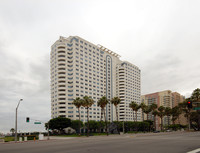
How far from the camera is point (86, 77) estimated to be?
143m

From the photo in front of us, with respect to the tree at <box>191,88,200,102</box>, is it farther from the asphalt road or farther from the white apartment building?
the asphalt road

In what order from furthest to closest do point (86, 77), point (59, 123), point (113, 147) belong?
point (86, 77), point (59, 123), point (113, 147)

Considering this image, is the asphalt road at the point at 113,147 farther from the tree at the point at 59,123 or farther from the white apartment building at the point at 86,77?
the white apartment building at the point at 86,77

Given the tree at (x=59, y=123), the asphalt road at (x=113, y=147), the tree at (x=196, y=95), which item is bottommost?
the tree at (x=59, y=123)

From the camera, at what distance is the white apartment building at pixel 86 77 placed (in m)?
125

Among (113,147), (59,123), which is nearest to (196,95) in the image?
(59,123)

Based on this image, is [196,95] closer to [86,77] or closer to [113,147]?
[86,77]

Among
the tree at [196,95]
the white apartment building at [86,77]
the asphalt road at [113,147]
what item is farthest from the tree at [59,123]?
the asphalt road at [113,147]

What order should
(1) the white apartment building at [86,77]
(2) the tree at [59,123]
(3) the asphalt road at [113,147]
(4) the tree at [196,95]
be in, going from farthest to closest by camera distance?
(1) the white apartment building at [86,77] < (2) the tree at [59,123] < (4) the tree at [196,95] < (3) the asphalt road at [113,147]

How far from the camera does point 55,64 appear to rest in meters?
132

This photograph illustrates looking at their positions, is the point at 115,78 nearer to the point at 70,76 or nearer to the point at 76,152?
the point at 70,76

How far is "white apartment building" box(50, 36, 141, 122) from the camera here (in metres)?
125

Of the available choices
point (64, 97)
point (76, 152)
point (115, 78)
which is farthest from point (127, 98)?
point (76, 152)

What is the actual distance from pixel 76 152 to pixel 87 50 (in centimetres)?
13132
